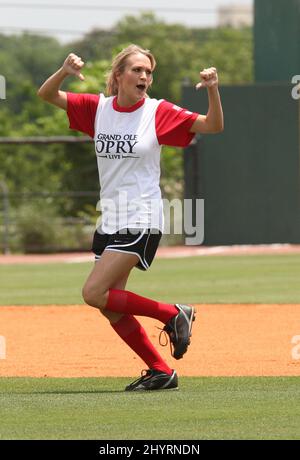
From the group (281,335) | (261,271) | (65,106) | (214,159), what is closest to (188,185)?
(214,159)

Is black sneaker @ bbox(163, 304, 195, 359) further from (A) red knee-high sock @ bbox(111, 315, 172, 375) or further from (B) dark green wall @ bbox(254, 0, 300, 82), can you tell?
(B) dark green wall @ bbox(254, 0, 300, 82)

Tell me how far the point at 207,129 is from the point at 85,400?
195 cm

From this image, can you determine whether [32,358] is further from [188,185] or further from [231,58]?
[231,58]

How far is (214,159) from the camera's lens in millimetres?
28906

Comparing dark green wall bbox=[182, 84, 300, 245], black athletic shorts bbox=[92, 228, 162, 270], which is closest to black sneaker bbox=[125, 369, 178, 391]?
black athletic shorts bbox=[92, 228, 162, 270]

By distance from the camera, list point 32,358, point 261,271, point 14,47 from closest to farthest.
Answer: point 32,358
point 261,271
point 14,47

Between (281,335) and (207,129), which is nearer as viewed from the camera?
(207,129)

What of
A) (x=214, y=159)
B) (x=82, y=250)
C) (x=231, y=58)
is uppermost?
(x=231, y=58)

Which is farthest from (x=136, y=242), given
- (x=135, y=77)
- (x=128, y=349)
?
(x=128, y=349)

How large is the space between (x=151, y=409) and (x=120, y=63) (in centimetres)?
243

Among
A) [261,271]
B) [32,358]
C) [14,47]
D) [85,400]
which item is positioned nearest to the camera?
[85,400]

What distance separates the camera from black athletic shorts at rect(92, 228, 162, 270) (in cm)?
815

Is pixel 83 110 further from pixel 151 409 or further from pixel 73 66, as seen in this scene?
pixel 151 409

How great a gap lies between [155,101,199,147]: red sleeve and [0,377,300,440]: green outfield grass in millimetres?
1686
